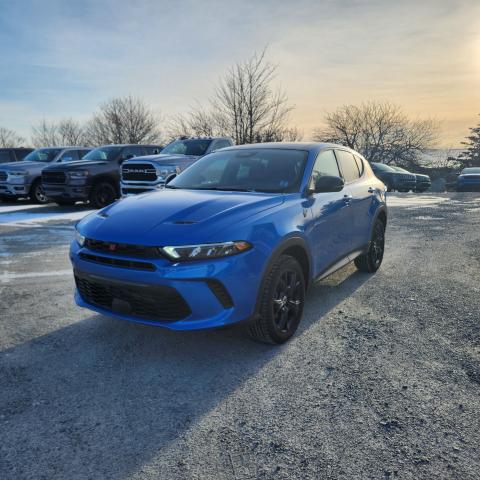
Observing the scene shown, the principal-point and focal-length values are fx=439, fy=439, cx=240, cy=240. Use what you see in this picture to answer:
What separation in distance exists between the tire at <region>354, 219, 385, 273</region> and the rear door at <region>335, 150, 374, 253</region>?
28cm

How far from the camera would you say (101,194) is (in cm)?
1219

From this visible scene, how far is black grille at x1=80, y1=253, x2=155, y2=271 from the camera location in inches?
121

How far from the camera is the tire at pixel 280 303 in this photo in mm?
3350

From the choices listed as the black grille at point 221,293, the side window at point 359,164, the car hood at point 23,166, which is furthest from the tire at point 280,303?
the car hood at point 23,166

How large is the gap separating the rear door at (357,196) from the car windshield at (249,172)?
90 centimetres

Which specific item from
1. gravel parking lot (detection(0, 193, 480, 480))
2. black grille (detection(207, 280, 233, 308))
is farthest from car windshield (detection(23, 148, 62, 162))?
black grille (detection(207, 280, 233, 308))

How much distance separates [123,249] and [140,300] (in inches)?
15.3

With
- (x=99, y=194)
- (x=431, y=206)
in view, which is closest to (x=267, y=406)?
(x=99, y=194)

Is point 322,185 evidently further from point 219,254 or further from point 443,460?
point 443,460

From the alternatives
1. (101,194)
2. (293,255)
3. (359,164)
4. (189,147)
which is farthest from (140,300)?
(101,194)

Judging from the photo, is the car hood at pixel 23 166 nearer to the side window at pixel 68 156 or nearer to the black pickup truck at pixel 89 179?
the side window at pixel 68 156

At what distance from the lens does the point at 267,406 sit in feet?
9.08

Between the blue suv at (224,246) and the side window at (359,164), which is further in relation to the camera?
the side window at (359,164)

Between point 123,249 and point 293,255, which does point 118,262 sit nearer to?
point 123,249
